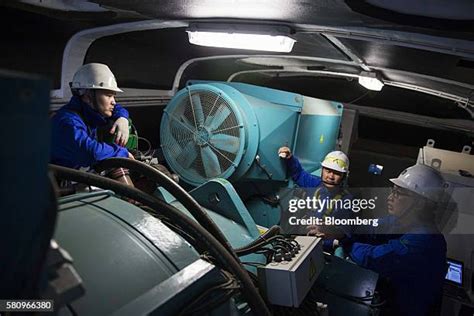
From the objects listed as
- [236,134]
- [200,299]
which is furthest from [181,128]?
[200,299]

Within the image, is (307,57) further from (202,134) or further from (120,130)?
(120,130)

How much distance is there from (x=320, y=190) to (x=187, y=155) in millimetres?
1589

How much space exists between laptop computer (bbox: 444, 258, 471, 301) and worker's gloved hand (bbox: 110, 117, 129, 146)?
330 cm

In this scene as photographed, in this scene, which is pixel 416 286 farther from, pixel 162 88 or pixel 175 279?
pixel 162 88

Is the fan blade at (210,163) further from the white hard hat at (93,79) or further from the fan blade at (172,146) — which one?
the white hard hat at (93,79)

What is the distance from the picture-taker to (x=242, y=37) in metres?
3.06

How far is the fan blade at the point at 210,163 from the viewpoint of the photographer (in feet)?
12.5

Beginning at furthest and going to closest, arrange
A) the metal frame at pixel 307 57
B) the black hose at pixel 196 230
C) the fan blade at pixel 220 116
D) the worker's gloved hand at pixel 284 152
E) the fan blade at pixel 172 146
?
the worker's gloved hand at pixel 284 152
the fan blade at pixel 172 146
the fan blade at pixel 220 116
the metal frame at pixel 307 57
the black hose at pixel 196 230

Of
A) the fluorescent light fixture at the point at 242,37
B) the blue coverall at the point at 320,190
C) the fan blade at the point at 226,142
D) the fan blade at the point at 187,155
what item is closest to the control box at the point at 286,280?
the fluorescent light fixture at the point at 242,37

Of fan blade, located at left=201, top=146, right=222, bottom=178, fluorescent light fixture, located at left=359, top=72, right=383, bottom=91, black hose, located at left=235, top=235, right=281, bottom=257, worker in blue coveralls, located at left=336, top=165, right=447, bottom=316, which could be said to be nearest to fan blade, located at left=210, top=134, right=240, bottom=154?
fan blade, located at left=201, top=146, right=222, bottom=178

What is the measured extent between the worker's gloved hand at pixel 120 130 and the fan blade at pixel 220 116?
865 mm

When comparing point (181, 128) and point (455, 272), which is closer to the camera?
point (455, 272)

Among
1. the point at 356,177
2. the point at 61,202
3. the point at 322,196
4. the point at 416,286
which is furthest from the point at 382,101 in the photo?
the point at 61,202

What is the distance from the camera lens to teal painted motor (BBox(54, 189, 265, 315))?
1148mm
